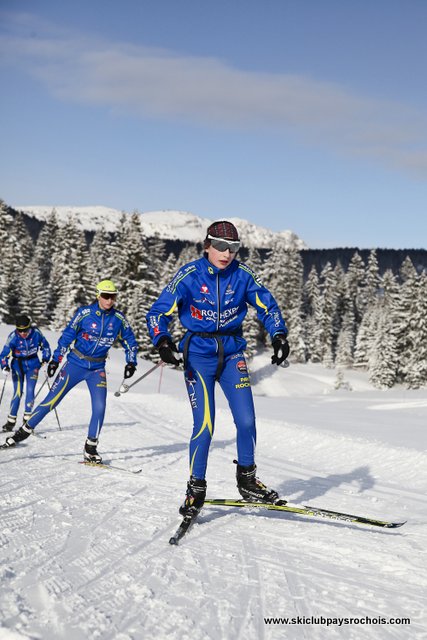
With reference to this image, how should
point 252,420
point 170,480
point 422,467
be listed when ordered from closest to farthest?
point 252,420 < point 170,480 < point 422,467

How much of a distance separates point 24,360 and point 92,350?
3.69 metres

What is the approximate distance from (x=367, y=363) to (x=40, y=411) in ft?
225

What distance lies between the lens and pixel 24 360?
1180cm

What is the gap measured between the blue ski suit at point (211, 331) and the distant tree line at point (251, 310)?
38.2 meters

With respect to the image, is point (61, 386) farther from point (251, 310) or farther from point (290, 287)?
point (290, 287)

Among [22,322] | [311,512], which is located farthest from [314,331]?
[311,512]

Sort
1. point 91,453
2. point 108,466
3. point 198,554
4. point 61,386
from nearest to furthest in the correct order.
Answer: point 198,554 → point 108,466 → point 91,453 → point 61,386

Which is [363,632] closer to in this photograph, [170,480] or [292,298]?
[170,480]

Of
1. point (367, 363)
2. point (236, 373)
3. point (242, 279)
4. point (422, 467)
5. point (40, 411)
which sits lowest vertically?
point (367, 363)

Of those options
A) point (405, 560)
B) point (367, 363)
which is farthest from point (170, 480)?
point (367, 363)

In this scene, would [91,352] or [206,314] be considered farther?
[91,352]

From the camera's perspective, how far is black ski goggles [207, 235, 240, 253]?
5.21 metres

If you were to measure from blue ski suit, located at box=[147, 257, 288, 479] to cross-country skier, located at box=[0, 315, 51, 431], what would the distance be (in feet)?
22.1

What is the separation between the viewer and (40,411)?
8914mm
